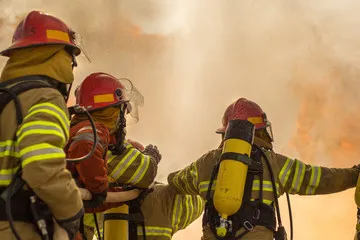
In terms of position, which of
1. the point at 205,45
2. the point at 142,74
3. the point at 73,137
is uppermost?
the point at 205,45

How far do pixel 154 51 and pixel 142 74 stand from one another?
31.0 inches

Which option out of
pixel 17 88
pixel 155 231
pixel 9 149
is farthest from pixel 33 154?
pixel 155 231

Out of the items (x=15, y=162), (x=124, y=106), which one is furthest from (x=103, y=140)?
(x=15, y=162)

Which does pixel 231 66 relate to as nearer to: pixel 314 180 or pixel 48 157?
pixel 314 180

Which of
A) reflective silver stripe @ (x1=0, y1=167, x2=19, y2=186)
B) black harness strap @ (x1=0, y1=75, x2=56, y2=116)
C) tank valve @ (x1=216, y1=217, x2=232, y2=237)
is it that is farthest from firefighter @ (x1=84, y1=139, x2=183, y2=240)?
reflective silver stripe @ (x1=0, y1=167, x2=19, y2=186)

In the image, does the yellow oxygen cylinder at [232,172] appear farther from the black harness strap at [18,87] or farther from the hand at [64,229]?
the black harness strap at [18,87]

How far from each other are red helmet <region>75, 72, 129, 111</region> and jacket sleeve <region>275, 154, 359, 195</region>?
1.78m

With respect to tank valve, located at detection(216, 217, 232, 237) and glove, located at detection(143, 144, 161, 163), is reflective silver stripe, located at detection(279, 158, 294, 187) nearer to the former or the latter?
tank valve, located at detection(216, 217, 232, 237)

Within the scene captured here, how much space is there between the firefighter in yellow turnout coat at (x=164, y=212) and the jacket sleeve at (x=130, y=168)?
873 millimetres

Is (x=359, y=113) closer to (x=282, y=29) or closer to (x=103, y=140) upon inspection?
(x=282, y=29)

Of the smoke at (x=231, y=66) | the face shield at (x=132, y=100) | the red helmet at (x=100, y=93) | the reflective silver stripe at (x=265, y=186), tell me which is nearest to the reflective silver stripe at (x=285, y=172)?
the reflective silver stripe at (x=265, y=186)

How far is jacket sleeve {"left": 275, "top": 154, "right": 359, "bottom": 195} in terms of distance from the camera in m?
6.09

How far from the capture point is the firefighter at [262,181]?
577 cm

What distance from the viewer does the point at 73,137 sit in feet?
17.1
